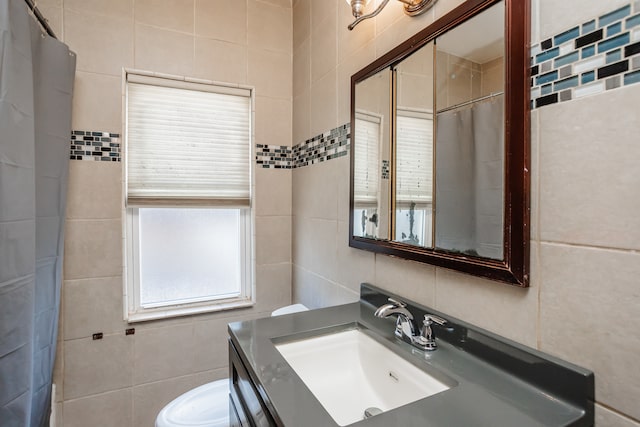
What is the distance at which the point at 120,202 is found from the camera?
168 centimetres

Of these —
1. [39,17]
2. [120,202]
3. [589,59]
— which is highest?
[39,17]

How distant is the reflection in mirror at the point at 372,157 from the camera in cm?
118

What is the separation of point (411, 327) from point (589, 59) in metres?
0.76

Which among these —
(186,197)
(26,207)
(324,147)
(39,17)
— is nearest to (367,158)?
(324,147)

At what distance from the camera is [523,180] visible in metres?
0.71

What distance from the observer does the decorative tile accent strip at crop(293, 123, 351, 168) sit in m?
Result: 1.45

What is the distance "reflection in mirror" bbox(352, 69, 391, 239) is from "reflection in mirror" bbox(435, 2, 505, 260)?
9.8 inches

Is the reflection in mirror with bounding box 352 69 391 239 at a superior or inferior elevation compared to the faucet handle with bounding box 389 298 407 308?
superior

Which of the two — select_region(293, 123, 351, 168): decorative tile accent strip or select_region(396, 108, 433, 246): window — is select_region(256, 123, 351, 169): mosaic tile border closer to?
select_region(293, 123, 351, 168): decorative tile accent strip

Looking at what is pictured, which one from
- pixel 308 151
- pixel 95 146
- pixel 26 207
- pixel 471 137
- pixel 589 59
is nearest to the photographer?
pixel 589 59

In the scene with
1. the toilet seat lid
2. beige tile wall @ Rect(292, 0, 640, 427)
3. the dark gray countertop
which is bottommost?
the toilet seat lid

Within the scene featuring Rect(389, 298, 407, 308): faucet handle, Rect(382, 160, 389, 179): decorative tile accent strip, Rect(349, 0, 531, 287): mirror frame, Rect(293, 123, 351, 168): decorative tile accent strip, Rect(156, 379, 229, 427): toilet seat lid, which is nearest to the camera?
Rect(349, 0, 531, 287): mirror frame

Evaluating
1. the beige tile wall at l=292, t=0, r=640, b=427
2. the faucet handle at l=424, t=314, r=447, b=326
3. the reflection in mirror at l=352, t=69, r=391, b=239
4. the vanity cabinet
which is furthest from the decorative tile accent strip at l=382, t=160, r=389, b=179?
the vanity cabinet

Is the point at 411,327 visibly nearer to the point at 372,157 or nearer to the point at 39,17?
the point at 372,157
